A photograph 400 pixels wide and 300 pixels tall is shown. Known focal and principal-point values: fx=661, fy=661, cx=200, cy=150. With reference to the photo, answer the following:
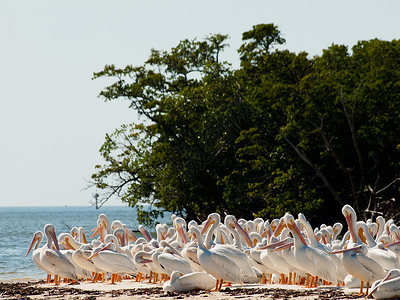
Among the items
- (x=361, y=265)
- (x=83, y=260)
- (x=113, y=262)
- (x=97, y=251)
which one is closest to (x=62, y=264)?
(x=83, y=260)

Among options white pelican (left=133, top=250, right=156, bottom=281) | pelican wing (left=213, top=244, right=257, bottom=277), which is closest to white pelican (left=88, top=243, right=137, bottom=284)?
white pelican (left=133, top=250, right=156, bottom=281)

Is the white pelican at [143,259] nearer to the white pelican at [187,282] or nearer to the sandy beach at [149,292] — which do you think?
the sandy beach at [149,292]

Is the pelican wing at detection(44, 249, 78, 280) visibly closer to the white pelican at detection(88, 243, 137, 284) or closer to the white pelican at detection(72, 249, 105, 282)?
the white pelican at detection(72, 249, 105, 282)

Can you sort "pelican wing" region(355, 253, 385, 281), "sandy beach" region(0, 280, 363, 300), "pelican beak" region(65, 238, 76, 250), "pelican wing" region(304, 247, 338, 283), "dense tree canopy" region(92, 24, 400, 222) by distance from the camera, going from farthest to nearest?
"dense tree canopy" region(92, 24, 400, 222) < "pelican beak" region(65, 238, 76, 250) < "pelican wing" region(304, 247, 338, 283) < "sandy beach" region(0, 280, 363, 300) < "pelican wing" region(355, 253, 385, 281)

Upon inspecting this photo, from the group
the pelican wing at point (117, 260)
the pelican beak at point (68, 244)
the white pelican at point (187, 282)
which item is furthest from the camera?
the pelican beak at point (68, 244)

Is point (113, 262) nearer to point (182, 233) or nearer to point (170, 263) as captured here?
point (170, 263)

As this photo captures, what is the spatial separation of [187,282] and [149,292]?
30.2 inches

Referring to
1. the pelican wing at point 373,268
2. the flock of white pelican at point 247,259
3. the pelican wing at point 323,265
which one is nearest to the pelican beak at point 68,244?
the flock of white pelican at point 247,259

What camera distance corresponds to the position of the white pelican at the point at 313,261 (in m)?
10.7

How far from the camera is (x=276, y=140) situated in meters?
25.4

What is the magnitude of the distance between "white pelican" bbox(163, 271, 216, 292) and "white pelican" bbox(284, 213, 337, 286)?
1.61 meters

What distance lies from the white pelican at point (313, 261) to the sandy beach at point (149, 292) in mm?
258

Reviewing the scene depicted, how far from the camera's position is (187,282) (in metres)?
11.1

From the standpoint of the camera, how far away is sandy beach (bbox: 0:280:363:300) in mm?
10164
